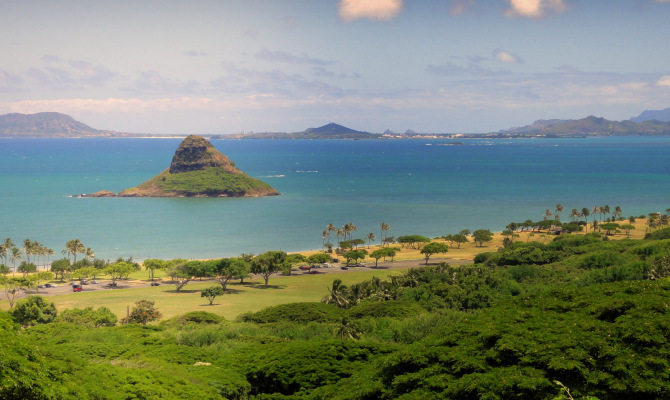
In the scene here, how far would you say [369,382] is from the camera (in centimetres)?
2355

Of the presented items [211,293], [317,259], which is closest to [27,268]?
[211,293]

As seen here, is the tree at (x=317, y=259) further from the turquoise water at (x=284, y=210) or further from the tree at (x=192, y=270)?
the tree at (x=192, y=270)

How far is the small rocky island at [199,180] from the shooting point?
536 ft

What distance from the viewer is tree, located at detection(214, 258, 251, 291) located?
71375mm

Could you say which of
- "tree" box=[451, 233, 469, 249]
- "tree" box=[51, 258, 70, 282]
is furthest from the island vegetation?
"tree" box=[451, 233, 469, 249]

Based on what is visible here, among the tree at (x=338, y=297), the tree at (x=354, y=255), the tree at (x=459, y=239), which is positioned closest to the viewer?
the tree at (x=338, y=297)

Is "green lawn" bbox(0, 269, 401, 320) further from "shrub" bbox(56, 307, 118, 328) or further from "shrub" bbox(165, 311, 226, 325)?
"shrub" bbox(165, 311, 226, 325)

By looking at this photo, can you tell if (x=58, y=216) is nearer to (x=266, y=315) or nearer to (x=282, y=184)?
(x=282, y=184)

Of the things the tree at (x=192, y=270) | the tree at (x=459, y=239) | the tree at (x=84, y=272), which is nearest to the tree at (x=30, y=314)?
the tree at (x=192, y=270)

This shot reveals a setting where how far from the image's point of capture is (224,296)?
66125mm

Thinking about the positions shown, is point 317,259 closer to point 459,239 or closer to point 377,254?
point 377,254

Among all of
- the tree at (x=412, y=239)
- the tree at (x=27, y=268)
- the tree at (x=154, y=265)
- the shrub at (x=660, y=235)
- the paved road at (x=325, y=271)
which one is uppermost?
the shrub at (x=660, y=235)

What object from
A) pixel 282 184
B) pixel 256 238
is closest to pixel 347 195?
pixel 282 184

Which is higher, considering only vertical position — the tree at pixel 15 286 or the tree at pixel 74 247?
the tree at pixel 74 247
